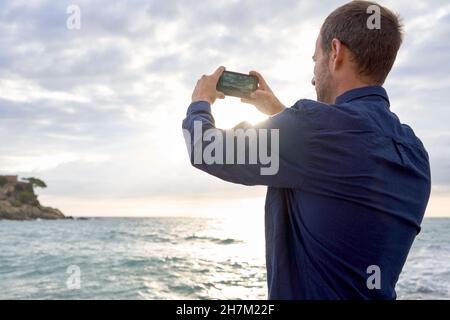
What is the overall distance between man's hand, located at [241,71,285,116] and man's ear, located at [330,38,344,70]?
0.41 metres

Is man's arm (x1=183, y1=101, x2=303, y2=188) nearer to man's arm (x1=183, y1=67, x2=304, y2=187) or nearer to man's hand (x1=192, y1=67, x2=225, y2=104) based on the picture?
man's arm (x1=183, y1=67, x2=304, y2=187)

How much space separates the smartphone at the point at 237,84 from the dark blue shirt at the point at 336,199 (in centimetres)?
40

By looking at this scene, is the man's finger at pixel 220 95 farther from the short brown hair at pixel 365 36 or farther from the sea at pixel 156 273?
the sea at pixel 156 273

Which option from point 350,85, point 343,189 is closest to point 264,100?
point 350,85

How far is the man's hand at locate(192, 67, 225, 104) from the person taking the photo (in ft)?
6.22

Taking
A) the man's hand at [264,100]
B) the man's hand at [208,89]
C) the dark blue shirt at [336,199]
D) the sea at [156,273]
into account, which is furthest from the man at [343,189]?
the sea at [156,273]

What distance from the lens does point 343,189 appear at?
1584mm

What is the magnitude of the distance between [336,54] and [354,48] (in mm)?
63

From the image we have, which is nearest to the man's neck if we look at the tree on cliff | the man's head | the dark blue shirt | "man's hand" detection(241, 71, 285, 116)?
the man's head

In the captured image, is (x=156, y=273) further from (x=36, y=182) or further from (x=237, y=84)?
(x=36, y=182)

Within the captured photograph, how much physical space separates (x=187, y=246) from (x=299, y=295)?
2626 cm
